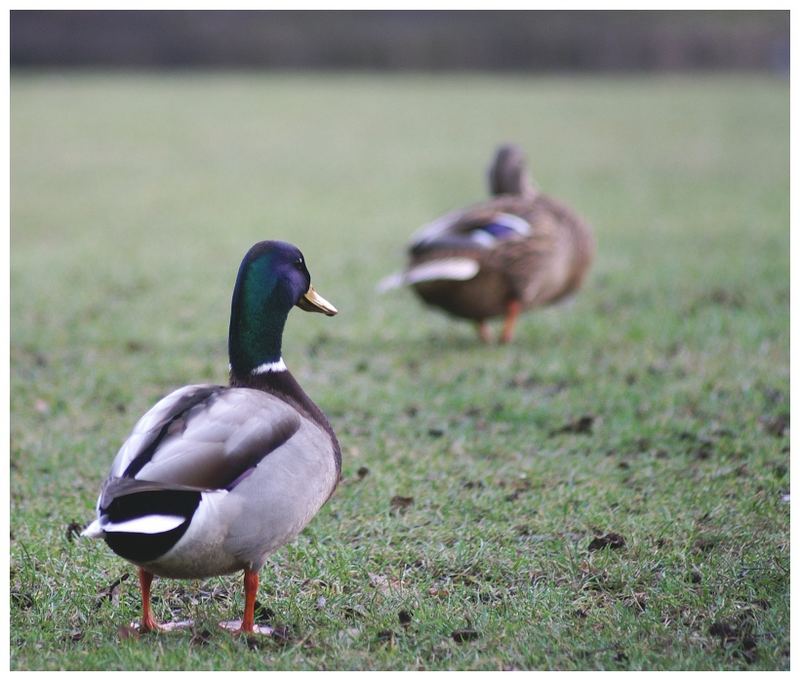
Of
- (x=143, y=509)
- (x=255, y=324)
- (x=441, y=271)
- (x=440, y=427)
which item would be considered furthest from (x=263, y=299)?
(x=441, y=271)

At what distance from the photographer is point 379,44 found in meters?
26.7

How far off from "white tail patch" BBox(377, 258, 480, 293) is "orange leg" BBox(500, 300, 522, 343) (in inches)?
13.1

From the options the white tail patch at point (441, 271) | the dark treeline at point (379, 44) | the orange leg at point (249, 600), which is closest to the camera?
the orange leg at point (249, 600)

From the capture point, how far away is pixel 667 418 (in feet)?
15.5

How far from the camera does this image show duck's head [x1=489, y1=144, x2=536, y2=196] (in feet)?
20.8

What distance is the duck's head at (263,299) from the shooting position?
2.99 meters

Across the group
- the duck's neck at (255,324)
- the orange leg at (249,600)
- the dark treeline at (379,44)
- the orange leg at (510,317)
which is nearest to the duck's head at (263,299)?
the duck's neck at (255,324)

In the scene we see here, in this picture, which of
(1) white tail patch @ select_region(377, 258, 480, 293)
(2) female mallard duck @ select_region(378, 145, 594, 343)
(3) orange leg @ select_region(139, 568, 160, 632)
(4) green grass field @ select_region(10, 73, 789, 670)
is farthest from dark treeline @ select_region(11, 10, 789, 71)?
(3) orange leg @ select_region(139, 568, 160, 632)

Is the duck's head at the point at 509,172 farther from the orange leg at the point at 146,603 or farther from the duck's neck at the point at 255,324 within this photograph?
the orange leg at the point at 146,603

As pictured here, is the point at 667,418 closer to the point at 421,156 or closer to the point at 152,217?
the point at 152,217

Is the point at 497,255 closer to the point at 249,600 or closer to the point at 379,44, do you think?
the point at 249,600

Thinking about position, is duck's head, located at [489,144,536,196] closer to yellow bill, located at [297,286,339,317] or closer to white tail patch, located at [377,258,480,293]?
white tail patch, located at [377,258,480,293]

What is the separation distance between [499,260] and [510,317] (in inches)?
13.8

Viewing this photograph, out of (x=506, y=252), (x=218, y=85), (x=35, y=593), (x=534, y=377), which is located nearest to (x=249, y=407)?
(x=35, y=593)
